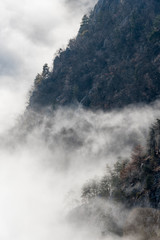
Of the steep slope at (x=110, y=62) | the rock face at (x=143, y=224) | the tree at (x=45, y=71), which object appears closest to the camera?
the rock face at (x=143, y=224)

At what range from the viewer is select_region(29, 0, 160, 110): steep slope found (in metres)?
71.1

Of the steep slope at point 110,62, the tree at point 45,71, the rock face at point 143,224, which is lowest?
the rock face at point 143,224

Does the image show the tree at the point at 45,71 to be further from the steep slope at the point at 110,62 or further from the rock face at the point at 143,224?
the rock face at the point at 143,224

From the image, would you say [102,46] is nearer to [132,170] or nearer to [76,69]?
[76,69]

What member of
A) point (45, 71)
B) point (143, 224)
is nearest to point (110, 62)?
point (45, 71)

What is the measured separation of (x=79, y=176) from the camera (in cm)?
6869

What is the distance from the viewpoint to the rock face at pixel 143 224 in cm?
3275

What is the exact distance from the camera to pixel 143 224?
34375mm

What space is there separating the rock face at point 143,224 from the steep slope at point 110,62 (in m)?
35.7

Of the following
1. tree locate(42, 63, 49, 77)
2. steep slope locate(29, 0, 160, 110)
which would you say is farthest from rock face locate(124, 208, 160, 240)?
tree locate(42, 63, 49, 77)

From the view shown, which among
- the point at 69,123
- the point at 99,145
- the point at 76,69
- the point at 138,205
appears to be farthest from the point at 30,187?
the point at 138,205

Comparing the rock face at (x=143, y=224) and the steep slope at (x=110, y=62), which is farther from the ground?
the steep slope at (x=110, y=62)

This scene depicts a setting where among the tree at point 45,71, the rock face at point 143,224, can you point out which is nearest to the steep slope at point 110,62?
the tree at point 45,71

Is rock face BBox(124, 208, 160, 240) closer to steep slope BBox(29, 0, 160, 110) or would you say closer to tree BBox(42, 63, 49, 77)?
steep slope BBox(29, 0, 160, 110)
